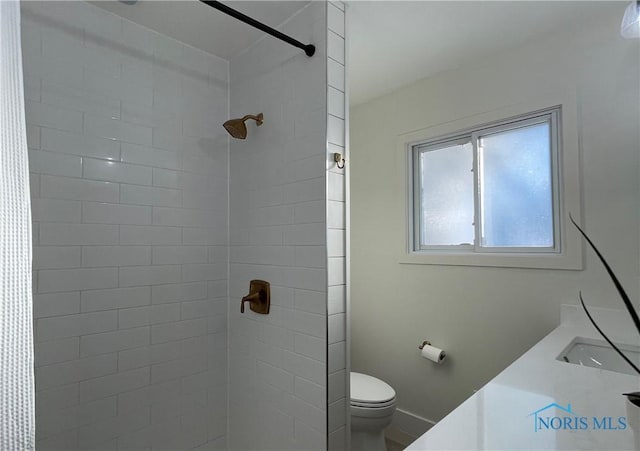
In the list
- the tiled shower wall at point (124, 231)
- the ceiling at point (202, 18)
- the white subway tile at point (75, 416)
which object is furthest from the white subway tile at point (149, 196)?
the white subway tile at point (75, 416)

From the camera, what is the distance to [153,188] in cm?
184

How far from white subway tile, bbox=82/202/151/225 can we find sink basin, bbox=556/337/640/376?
195 cm

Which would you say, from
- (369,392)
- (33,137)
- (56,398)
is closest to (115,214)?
(33,137)

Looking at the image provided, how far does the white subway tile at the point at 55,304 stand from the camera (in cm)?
148

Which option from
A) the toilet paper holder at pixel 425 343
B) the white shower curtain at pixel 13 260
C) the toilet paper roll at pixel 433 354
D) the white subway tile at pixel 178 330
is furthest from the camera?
the toilet paper holder at pixel 425 343

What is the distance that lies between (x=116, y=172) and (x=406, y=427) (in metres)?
2.32

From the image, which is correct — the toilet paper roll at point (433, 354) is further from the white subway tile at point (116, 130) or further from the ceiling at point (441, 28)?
the white subway tile at point (116, 130)

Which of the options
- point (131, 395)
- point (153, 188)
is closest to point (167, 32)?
point (153, 188)

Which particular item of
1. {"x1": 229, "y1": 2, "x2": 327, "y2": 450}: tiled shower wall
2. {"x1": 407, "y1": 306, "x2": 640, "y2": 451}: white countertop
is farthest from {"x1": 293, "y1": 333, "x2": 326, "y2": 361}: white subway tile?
{"x1": 407, "y1": 306, "x2": 640, "y2": 451}: white countertop

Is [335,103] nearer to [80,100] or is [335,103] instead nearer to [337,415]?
[80,100]

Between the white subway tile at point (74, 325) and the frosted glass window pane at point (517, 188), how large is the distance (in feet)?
6.86

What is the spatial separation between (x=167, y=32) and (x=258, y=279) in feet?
4.58

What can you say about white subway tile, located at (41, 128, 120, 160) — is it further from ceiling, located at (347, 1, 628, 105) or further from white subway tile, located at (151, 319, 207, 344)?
ceiling, located at (347, 1, 628, 105)

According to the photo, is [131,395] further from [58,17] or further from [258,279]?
[58,17]
